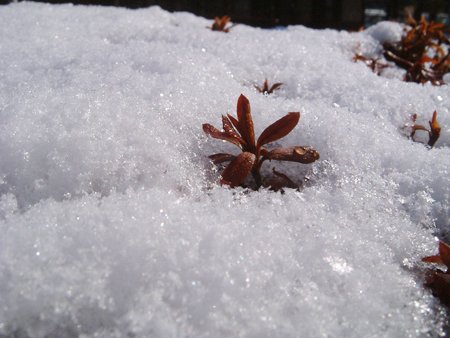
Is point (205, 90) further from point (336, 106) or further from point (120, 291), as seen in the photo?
point (120, 291)

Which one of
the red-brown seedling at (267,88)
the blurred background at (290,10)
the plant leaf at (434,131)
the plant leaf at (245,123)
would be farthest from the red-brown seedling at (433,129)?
the blurred background at (290,10)

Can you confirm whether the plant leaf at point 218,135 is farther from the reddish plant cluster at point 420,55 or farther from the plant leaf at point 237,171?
the reddish plant cluster at point 420,55

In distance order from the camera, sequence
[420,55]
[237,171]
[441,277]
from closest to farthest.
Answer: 1. [441,277]
2. [237,171]
3. [420,55]

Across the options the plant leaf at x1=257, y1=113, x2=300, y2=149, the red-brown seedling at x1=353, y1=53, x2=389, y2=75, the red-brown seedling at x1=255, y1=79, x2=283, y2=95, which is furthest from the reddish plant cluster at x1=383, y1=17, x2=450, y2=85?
the plant leaf at x1=257, y1=113, x2=300, y2=149

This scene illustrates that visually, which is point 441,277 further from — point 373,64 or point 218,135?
point 373,64

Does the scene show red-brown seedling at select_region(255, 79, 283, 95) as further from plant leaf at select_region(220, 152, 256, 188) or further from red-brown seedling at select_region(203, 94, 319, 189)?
plant leaf at select_region(220, 152, 256, 188)

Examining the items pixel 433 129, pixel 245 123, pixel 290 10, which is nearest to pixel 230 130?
pixel 245 123
